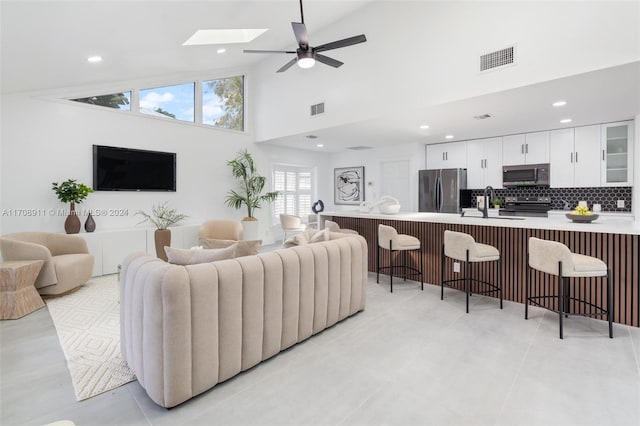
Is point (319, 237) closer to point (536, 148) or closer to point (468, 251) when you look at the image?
point (468, 251)

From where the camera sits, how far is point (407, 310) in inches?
132

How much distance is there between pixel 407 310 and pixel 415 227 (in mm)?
1517

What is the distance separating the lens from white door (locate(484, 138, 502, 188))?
5.97m

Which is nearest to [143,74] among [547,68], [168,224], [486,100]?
[168,224]

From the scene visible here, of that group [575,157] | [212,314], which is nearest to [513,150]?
[575,157]

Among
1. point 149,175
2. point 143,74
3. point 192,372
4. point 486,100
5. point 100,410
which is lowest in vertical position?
point 100,410

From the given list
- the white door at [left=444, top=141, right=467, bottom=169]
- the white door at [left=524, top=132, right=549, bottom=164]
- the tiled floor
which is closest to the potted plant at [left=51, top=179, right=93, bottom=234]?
the tiled floor

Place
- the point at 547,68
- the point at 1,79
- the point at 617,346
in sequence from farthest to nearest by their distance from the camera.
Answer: the point at 1,79
the point at 547,68
the point at 617,346

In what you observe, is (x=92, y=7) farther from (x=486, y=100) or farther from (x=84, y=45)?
(x=486, y=100)

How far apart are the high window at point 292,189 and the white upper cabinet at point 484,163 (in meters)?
4.02

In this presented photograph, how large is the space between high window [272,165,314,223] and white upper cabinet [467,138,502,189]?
4023 mm

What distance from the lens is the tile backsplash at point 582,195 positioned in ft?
16.6

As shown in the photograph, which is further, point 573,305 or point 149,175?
point 149,175

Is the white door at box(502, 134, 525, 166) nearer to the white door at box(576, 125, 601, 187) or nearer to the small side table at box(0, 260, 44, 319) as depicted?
the white door at box(576, 125, 601, 187)
